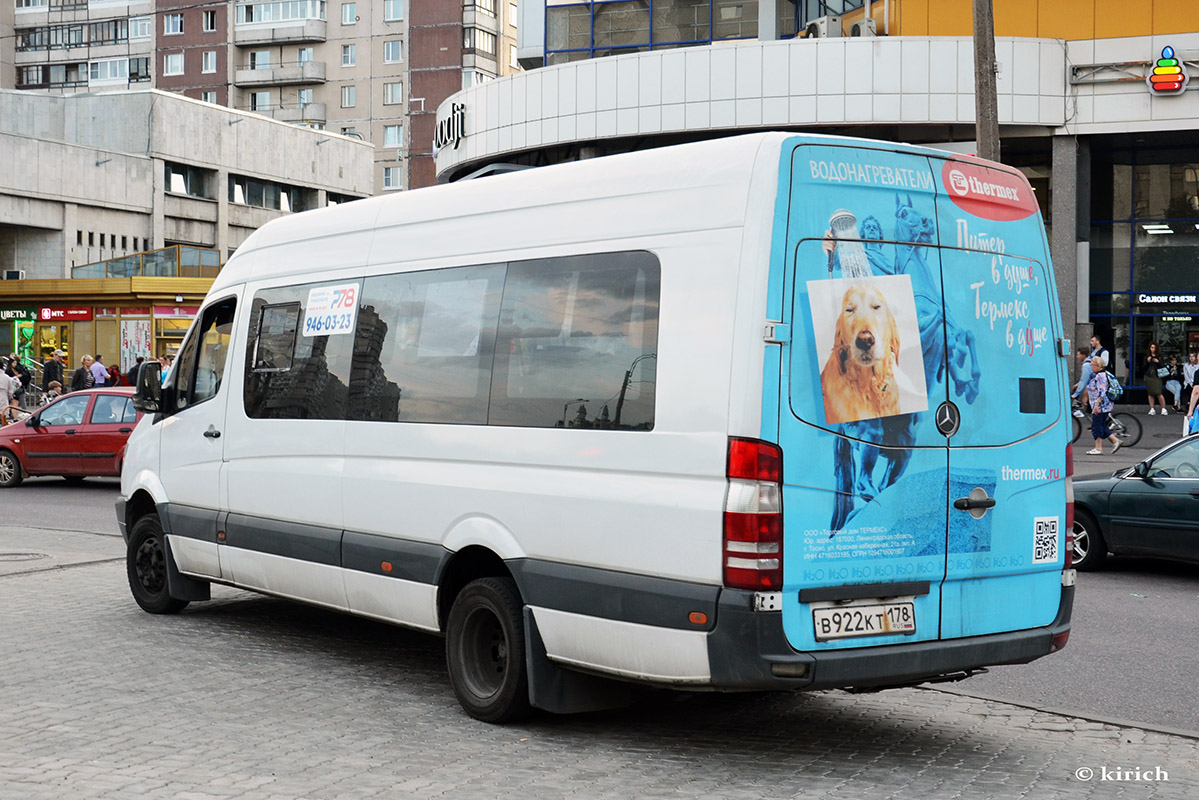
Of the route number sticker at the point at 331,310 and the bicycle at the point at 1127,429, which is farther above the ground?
the route number sticker at the point at 331,310

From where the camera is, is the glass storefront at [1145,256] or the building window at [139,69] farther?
the building window at [139,69]

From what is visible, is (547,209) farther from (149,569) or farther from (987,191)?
(149,569)

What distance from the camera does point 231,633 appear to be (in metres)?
8.38

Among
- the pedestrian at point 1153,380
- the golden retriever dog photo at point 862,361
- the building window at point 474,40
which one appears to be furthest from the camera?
the building window at point 474,40

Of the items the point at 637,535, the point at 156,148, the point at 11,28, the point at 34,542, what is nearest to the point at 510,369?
the point at 637,535

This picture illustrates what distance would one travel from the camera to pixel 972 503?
218 inches

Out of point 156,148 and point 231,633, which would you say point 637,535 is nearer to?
point 231,633

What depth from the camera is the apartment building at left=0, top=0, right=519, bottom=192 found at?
83.6 meters

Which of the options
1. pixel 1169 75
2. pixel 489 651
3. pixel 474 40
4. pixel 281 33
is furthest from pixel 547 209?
pixel 281 33

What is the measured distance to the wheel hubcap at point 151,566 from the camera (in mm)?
8938

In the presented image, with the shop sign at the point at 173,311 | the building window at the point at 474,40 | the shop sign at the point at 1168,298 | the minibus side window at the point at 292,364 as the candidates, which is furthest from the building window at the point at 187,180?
the minibus side window at the point at 292,364

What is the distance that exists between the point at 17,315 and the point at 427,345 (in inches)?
1685

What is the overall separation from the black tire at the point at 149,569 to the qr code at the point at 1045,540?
555 cm

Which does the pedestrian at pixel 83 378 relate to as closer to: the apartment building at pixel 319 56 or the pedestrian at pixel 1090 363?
the pedestrian at pixel 1090 363
